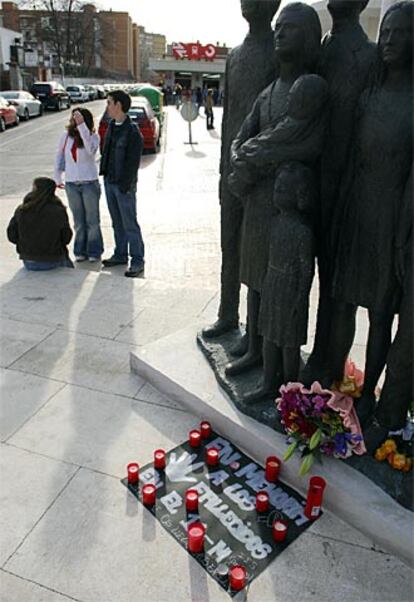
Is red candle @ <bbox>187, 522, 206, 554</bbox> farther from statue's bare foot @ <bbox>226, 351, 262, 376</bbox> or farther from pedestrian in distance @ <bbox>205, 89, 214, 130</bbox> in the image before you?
pedestrian in distance @ <bbox>205, 89, 214, 130</bbox>

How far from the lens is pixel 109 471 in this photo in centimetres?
257

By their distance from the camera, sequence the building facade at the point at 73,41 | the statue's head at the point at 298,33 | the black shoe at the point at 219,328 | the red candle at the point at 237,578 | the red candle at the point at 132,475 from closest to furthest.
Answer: the red candle at the point at 237,578 < the statue's head at the point at 298,33 < the red candle at the point at 132,475 < the black shoe at the point at 219,328 < the building facade at the point at 73,41

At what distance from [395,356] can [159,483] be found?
123 cm

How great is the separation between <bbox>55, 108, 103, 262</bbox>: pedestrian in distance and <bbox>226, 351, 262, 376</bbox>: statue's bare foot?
335cm

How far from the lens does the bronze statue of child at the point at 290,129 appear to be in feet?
6.99

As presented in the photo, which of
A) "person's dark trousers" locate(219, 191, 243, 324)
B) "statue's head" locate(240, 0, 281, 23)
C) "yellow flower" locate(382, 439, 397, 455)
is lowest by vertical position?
"yellow flower" locate(382, 439, 397, 455)

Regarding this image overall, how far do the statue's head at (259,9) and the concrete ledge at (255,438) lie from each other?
6.32 feet

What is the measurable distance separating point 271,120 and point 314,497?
5.51 feet

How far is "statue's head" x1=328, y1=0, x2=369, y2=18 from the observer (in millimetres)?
2225

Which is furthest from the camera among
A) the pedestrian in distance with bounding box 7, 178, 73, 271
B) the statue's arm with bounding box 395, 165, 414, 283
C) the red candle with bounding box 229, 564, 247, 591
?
the pedestrian in distance with bounding box 7, 178, 73, 271

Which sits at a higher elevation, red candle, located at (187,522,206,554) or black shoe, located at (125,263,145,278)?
black shoe, located at (125,263,145,278)

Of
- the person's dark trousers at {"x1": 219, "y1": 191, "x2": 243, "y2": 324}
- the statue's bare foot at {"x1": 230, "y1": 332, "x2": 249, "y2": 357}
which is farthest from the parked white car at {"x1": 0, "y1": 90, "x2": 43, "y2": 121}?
the statue's bare foot at {"x1": 230, "y1": 332, "x2": 249, "y2": 357}

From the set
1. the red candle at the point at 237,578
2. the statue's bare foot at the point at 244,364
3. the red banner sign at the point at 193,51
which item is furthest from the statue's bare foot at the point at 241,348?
the red banner sign at the point at 193,51

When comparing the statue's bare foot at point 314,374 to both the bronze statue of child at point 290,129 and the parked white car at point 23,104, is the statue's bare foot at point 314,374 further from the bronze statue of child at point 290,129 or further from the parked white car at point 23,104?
the parked white car at point 23,104
